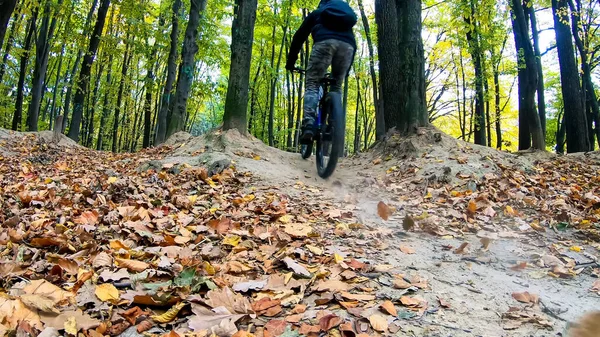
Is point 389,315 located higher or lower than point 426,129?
lower

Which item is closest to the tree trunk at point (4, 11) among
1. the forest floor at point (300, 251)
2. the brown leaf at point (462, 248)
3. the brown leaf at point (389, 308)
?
the forest floor at point (300, 251)

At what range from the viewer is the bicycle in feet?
14.8

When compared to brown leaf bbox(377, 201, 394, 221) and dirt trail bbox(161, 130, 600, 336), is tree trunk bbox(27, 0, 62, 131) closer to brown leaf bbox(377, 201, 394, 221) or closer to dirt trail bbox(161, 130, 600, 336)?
dirt trail bbox(161, 130, 600, 336)

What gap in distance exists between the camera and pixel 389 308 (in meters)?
1.63

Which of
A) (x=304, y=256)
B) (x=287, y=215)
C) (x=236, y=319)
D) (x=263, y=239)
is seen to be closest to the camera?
(x=236, y=319)

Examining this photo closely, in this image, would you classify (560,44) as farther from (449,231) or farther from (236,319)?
(236,319)

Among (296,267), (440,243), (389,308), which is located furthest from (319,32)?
(389,308)

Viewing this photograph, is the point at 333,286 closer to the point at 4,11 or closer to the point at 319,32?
the point at 319,32

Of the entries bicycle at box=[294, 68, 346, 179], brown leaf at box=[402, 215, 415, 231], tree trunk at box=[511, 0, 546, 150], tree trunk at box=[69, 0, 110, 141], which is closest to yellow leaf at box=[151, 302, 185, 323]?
brown leaf at box=[402, 215, 415, 231]

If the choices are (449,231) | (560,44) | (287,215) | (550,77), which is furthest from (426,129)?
(550,77)

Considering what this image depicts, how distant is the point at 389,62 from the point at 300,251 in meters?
5.51

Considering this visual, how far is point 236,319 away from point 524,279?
1656 mm

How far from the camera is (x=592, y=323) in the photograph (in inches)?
50.4

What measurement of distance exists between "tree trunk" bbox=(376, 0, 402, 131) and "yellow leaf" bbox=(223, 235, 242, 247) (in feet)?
14.7
